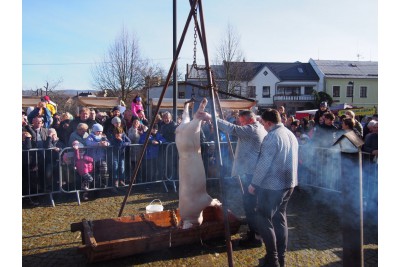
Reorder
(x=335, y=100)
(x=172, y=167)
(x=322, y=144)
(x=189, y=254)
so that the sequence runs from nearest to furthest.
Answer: (x=189, y=254) < (x=322, y=144) < (x=172, y=167) < (x=335, y=100)

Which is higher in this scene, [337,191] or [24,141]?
[24,141]

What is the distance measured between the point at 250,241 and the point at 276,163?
1498 millimetres

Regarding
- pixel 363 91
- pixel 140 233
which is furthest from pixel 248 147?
pixel 363 91

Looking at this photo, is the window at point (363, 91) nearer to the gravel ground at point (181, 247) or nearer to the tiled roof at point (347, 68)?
the tiled roof at point (347, 68)

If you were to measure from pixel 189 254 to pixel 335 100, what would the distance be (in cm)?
4733

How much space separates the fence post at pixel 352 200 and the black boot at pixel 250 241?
1928 mm

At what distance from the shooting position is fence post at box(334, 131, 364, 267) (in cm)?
278

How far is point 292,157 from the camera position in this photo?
397cm

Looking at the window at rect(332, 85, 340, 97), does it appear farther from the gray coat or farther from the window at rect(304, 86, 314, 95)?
the gray coat

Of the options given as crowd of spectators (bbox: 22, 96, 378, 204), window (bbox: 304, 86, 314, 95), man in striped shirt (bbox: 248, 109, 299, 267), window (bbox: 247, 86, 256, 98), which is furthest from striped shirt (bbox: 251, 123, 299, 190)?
window (bbox: 304, 86, 314, 95)

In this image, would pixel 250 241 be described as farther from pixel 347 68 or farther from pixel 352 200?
pixel 347 68

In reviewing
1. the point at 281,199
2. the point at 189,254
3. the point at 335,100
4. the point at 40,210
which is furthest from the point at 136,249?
the point at 335,100

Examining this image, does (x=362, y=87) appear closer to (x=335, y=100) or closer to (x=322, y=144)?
(x=335, y=100)

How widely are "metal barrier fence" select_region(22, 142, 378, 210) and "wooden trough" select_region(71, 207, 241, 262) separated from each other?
2311 mm
